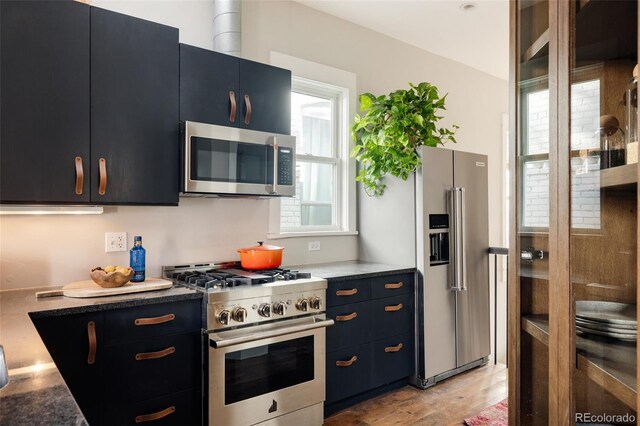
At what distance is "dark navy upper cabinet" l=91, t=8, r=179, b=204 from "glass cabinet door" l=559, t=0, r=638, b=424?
2073 millimetres

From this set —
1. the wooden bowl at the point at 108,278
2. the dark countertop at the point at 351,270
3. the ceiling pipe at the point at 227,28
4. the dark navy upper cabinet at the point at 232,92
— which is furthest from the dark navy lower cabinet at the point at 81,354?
the ceiling pipe at the point at 227,28

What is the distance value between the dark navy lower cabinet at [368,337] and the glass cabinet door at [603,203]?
2083 millimetres

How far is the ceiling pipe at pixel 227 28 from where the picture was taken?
290cm

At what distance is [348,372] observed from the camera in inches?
115

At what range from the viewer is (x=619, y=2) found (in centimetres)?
69

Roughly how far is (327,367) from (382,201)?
1.43 m

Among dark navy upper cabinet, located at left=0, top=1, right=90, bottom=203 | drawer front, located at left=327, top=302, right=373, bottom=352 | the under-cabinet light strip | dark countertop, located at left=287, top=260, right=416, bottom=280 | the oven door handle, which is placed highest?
dark navy upper cabinet, located at left=0, top=1, right=90, bottom=203

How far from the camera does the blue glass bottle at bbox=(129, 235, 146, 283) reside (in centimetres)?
248

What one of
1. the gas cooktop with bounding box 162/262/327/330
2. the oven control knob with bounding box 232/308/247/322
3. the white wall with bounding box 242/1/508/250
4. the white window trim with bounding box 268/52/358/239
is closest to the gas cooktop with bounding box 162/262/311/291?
the gas cooktop with bounding box 162/262/327/330

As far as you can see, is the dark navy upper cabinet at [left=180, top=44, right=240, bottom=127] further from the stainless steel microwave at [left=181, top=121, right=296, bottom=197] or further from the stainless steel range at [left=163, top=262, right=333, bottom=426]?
the stainless steel range at [left=163, top=262, right=333, bottom=426]

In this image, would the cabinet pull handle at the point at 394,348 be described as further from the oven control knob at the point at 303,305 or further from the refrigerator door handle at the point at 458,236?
the oven control knob at the point at 303,305

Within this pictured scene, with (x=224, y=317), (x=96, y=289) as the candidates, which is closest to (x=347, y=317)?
(x=224, y=317)

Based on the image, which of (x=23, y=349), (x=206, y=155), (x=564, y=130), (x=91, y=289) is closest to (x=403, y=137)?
(x=206, y=155)

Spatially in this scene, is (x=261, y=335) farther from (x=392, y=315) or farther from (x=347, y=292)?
(x=392, y=315)
